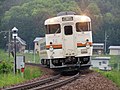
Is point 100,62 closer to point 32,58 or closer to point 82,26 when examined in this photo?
point 32,58

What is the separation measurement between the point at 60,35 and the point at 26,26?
4810cm

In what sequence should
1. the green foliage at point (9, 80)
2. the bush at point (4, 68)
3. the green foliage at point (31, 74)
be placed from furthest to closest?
the green foliage at point (31, 74) → the bush at point (4, 68) → the green foliage at point (9, 80)

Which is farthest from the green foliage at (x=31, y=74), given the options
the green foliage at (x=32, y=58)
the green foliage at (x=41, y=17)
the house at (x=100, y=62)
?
the green foliage at (x=41, y=17)

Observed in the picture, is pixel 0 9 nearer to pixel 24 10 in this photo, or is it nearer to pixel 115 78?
pixel 24 10

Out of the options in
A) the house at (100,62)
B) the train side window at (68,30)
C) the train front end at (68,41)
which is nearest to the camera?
the train front end at (68,41)

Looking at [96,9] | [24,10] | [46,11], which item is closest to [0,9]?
[24,10]

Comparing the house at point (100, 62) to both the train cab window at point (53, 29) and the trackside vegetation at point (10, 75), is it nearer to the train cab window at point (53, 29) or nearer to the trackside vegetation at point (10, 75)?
the trackside vegetation at point (10, 75)

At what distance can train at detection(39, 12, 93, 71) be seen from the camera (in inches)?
706

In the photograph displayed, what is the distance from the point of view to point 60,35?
711 inches

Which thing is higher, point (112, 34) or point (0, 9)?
point (0, 9)

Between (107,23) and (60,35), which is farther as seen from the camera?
(107,23)

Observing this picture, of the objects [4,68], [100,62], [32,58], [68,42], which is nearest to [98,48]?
[100,62]

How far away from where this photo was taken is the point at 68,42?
59.1 feet

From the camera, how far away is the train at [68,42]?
58.8ft
